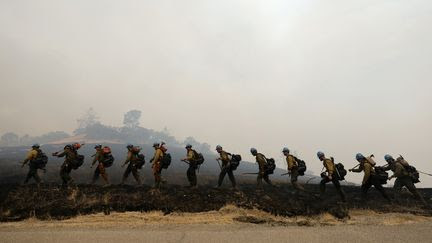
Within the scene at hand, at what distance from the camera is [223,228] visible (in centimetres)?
1198

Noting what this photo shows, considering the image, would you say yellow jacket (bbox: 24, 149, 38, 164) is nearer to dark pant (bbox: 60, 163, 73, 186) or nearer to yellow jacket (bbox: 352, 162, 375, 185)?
dark pant (bbox: 60, 163, 73, 186)

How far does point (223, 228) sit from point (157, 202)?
419cm

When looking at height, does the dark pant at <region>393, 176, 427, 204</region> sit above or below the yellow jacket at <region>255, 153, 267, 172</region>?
below

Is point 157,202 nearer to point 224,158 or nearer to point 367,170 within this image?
point 224,158

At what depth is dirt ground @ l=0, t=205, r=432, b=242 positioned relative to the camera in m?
10.5

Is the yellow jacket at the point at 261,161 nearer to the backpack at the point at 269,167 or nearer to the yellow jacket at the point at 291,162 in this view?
the backpack at the point at 269,167

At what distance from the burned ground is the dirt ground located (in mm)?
478

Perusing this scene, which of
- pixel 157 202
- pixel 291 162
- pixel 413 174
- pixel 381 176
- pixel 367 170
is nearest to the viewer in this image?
pixel 157 202

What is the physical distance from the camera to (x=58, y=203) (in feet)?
49.6

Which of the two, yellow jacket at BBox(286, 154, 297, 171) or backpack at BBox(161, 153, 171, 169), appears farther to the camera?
yellow jacket at BBox(286, 154, 297, 171)

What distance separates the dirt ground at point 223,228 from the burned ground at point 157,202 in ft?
1.57

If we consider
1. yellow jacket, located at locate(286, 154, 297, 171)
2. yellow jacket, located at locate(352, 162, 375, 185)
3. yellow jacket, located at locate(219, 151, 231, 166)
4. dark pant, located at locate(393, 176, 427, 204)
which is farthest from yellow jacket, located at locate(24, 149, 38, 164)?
dark pant, located at locate(393, 176, 427, 204)

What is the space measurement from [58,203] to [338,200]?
41.0ft

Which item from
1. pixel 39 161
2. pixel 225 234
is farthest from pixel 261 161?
pixel 39 161
